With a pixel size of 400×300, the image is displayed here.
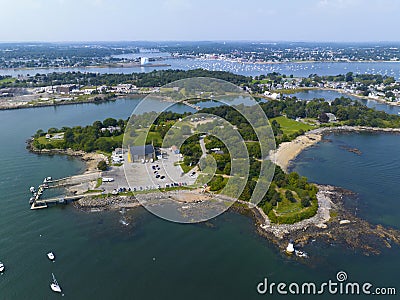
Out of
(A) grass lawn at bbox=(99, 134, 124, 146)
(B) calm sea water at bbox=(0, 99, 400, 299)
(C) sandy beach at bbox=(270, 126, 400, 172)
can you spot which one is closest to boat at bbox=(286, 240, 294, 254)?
(B) calm sea water at bbox=(0, 99, 400, 299)

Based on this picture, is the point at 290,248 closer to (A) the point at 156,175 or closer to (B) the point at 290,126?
(A) the point at 156,175

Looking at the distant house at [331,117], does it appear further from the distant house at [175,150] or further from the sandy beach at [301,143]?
the distant house at [175,150]

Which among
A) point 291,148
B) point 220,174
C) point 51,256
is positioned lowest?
point 51,256

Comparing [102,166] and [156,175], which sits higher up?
[102,166]

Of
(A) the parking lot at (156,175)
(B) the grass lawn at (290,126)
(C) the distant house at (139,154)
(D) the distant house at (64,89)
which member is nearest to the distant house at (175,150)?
(A) the parking lot at (156,175)

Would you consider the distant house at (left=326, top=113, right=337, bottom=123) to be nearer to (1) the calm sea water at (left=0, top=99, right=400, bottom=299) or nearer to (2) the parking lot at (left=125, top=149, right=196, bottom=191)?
(1) the calm sea water at (left=0, top=99, right=400, bottom=299)

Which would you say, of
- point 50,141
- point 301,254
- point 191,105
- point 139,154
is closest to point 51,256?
point 139,154

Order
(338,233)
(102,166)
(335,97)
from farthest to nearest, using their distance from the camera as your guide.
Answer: (335,97)
(102,166)
(338,233)
